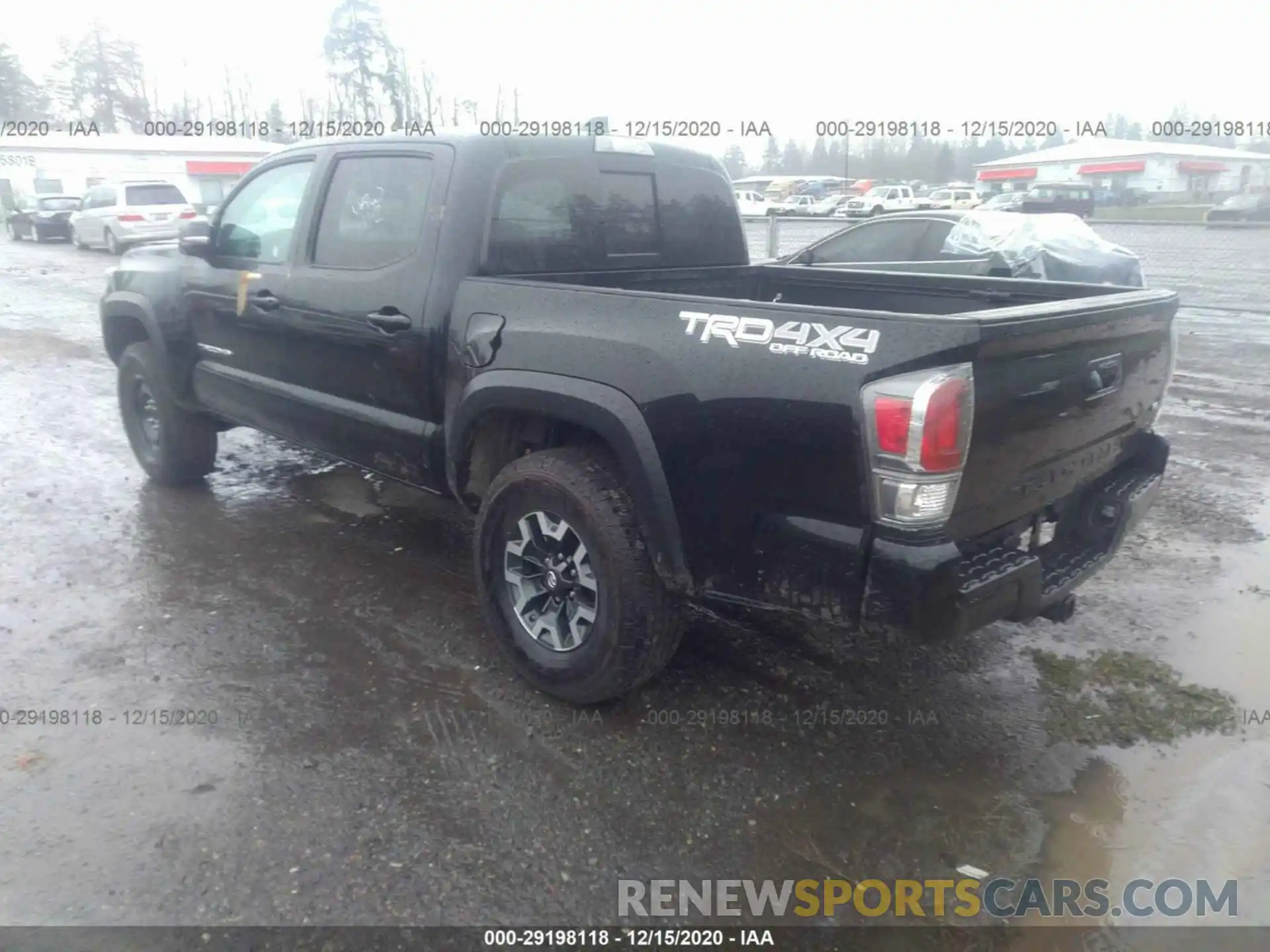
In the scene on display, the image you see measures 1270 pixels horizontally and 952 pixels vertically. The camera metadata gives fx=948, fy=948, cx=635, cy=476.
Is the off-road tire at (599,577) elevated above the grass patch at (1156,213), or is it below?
below

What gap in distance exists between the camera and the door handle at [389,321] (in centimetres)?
383

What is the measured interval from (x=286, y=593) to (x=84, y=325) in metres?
9.71

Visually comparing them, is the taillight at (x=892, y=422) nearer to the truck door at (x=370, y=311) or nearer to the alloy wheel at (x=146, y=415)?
the truck door at (x=370, y=311)

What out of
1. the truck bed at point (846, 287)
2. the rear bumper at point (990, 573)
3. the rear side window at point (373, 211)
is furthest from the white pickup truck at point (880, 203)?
the rear bumper at point (990, 573)

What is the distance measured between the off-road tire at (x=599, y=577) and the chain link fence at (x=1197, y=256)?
9463 mm

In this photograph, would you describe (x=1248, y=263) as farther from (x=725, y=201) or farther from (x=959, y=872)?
(x=959, y=872)

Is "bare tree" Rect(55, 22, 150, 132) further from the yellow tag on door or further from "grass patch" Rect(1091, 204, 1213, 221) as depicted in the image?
the yellow tag on door

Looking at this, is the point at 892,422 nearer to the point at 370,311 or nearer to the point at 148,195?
the point at 370,311

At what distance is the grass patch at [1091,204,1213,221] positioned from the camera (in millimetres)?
28405

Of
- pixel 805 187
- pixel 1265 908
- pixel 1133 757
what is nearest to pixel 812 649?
pixel 1133 757

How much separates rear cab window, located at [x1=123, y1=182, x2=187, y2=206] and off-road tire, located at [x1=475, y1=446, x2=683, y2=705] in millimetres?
21399

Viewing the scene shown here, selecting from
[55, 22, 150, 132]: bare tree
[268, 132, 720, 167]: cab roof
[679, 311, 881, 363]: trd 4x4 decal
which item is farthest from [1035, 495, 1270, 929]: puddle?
[55, 22, 150, 132]: bare tree

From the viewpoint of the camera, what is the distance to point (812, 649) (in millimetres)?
3957

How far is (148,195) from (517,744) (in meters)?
22.1
